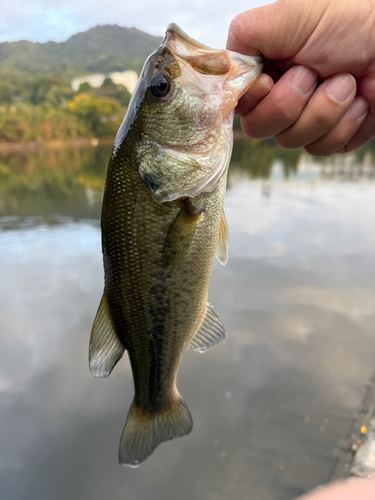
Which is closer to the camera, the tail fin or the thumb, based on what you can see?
the thumb

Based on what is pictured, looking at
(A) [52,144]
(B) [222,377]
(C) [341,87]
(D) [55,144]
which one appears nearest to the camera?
(C) [341,87]

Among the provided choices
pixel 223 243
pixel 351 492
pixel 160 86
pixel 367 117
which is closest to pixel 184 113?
pixel 160 86

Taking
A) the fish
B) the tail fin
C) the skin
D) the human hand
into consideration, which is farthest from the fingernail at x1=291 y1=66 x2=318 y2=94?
the skin

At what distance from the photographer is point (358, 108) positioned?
186 centimetres

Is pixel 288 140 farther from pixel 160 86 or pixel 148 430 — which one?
pixel 148 430

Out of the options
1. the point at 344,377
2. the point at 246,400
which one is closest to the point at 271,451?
the point at 246,400

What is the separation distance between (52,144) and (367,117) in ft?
228

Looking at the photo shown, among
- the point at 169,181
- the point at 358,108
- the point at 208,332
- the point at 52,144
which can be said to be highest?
the point at 358,108

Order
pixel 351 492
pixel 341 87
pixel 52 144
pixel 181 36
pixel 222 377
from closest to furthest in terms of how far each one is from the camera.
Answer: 1. pixel 181 36
2. pixel 341 87
3. pixel 351 492
4. pixel 222 377
5. pixel 52 144

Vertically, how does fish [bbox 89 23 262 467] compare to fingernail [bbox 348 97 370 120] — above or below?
below

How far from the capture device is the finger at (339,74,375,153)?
5.91 feet

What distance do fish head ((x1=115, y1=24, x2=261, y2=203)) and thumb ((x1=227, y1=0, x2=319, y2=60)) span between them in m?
0.15

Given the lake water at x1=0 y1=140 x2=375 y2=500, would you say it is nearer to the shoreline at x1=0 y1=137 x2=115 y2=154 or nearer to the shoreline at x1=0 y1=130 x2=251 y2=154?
the shoreline at x1=0 y1=130 x2=251 y2=154

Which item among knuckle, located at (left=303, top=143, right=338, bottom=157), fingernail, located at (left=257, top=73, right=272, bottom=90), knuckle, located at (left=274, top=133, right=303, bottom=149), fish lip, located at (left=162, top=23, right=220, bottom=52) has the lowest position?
knuckle, located at (left=303, top=143, right=338, bottom=157)
